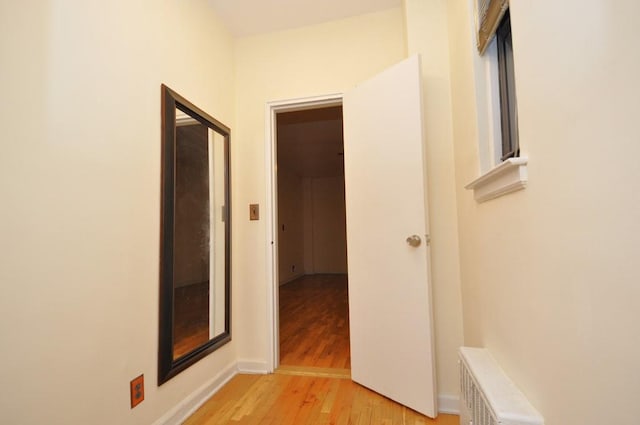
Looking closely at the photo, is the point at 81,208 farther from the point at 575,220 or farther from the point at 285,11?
the point at 285,11

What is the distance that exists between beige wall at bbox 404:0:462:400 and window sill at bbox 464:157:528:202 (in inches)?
20.0

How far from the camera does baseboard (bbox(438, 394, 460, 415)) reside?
167 cm

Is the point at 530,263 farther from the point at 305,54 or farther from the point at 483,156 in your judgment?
the point at 305,54

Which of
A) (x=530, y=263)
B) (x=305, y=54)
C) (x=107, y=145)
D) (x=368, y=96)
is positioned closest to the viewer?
(x=530, y=263)

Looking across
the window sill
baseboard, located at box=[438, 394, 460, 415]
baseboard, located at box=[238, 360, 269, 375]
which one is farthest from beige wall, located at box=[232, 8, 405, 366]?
the window sill

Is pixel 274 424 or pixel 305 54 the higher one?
pixel 305 54

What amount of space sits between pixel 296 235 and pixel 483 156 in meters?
5.89

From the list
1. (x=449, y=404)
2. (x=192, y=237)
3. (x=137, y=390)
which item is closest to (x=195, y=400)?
(x=137, y=390)

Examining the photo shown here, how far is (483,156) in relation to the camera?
1297 mm

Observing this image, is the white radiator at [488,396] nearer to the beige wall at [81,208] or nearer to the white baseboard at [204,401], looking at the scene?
the white baseboard at [204,401]

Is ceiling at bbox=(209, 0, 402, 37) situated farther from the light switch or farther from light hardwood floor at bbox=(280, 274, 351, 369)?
light hardwood floor at bbox=(280, 274, 351, 369)

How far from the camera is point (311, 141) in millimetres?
4699

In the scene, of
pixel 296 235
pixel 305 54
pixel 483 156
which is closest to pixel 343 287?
pixel 296 235

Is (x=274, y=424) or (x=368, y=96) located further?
(x=368, y=96)
